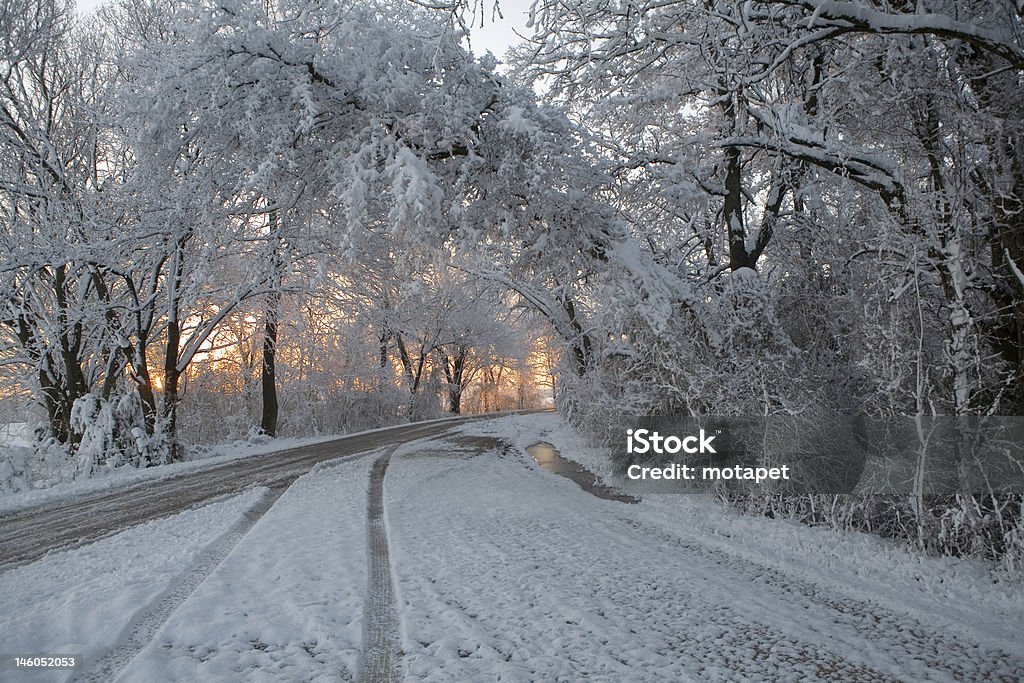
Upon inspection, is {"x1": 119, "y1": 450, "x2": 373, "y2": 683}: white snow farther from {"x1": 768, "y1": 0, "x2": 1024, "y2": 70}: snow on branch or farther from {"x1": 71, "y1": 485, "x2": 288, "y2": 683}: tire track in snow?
{"x1": 768, "y1": 0, "x2": 1024, "y2": 70}: snow on branch

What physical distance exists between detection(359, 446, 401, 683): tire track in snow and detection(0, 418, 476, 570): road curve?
3238mm

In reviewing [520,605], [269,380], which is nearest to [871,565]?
[520,605]

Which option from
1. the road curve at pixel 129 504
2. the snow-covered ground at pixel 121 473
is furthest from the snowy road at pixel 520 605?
the snow-covered ground at pixel 121 473

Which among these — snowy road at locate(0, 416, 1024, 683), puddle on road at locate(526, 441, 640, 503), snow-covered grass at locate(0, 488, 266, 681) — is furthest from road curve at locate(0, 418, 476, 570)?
puddle on road at locate(526, 441, 640, 503)

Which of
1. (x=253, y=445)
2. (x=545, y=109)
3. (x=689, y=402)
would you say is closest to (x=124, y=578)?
(x=689, y=402)

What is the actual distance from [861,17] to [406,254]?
7.23 m

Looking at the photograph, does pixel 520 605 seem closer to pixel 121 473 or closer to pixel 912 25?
pixel 912 25

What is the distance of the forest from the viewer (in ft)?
19.6

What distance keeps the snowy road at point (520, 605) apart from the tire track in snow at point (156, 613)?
2 centimetres

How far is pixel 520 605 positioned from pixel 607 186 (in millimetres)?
7199

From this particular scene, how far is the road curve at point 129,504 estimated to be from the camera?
6689mm

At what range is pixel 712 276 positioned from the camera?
9750mm

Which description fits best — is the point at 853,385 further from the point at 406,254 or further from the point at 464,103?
the point at 406,254

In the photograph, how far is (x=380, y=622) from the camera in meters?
4.11
